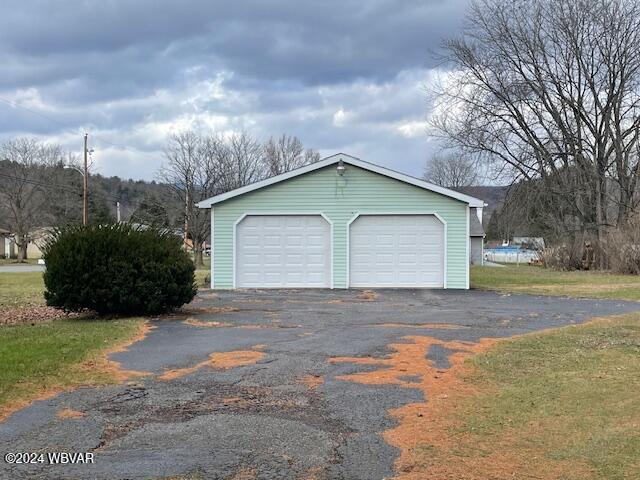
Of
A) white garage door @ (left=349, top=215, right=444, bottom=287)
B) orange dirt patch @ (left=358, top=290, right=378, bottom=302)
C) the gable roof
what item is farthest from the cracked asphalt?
the gable roof

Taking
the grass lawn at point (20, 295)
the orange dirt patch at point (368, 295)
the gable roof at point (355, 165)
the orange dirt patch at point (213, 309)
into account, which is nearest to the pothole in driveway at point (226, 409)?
the orange dirt patch at point (213, 309)

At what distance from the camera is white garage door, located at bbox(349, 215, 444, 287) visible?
Answer: 1931cm

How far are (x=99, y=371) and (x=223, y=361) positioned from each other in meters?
1.42

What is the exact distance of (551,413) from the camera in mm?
5508

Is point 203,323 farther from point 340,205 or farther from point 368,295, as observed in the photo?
point 340,205

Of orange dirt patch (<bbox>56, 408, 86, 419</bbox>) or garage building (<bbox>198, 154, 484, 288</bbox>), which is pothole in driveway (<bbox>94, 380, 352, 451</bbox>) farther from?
garage building (<bbox>198, 154, 484, 288</bbox>)

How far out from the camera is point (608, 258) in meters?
30.2

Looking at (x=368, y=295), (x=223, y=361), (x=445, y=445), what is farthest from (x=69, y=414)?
(x=368, y=295)

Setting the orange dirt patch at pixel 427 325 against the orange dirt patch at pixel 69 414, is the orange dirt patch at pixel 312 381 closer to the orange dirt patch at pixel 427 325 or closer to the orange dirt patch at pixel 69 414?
the orange dirt patch at pixel 69 414

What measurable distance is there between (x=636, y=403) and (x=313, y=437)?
9.65ft

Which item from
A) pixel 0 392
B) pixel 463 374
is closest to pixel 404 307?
pixel 463 374

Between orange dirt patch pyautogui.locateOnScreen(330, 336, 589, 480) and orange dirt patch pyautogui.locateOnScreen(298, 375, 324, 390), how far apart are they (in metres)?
0.27

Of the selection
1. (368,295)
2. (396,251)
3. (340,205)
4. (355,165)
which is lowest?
(368,295)

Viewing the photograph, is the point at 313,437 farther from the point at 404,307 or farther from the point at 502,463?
the point at 404,307
